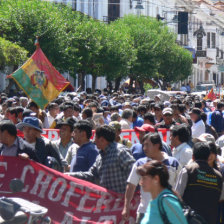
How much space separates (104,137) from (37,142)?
3.15 ft

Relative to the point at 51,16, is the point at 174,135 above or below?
below

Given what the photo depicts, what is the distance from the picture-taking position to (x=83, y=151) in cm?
808

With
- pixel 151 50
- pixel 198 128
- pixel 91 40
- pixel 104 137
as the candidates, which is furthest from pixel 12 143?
pixel 151 50

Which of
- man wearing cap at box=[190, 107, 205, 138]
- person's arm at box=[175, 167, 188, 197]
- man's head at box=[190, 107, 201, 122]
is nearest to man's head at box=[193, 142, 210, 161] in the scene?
person's arm at box=[175, 167, 188, 197]

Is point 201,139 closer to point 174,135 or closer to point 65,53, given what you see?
point 174,135

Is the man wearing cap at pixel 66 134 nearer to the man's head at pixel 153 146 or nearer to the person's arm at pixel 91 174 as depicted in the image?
the person's arm at pixel 91 174

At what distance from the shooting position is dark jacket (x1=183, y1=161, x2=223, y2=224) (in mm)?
6883

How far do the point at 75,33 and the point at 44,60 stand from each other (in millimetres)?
23035

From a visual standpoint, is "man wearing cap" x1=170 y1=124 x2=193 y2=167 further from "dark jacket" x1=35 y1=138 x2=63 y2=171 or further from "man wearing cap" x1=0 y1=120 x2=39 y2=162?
"man wearing cap" x1=0 y1=120 x2=39 y2=162

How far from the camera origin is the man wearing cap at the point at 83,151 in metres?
8.01

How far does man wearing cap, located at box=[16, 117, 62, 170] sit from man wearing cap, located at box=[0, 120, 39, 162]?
0.26 m

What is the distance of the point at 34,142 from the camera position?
27.0 feet

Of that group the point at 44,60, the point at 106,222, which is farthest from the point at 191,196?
the point at 44,60

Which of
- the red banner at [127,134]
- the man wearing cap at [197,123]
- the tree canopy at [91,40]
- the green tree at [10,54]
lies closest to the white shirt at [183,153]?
the red banner at [127,134]
